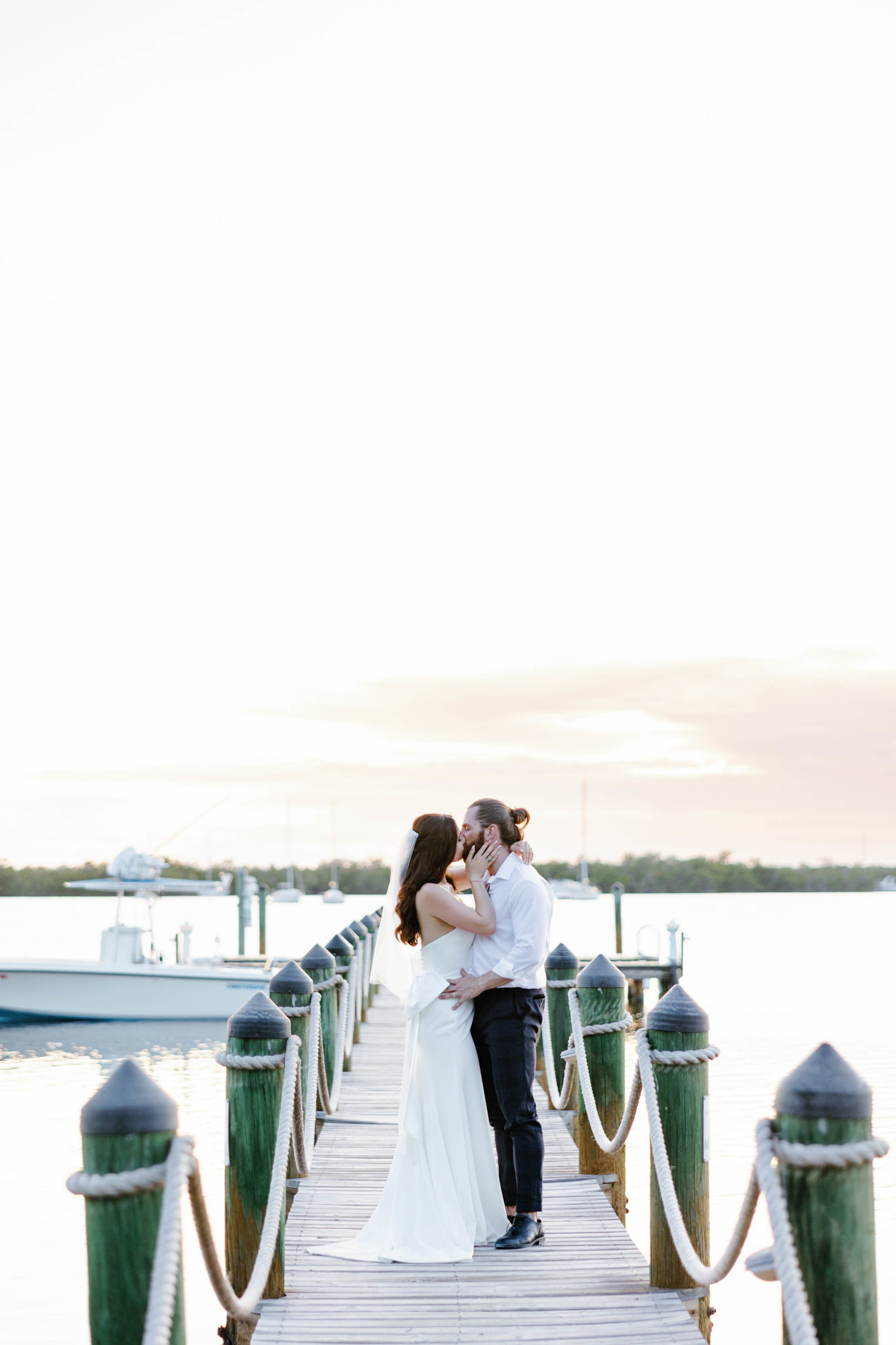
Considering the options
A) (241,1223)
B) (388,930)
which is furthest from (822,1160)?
(388,930)

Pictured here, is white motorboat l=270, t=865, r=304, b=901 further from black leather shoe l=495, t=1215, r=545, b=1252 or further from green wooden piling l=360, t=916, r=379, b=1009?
black leather shoe l=495, t=1215, r=545, b=1252

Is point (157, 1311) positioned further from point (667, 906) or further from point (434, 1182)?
point (667, 906)

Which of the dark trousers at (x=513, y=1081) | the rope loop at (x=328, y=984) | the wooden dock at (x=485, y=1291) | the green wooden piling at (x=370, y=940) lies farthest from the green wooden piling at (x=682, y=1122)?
the green wooden piling at (x=370, y=940)

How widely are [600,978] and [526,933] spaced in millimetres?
1540

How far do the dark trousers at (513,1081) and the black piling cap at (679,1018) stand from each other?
0.93 meters

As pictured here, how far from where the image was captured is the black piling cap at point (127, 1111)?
3193mm

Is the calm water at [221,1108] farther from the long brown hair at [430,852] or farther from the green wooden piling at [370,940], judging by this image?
the long brown hair at [430,852]

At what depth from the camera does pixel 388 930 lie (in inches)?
290

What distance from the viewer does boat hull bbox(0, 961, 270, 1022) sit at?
28.2m

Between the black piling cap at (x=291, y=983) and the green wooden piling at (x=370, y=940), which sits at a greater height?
the black piling cap at (x=291, y=983)

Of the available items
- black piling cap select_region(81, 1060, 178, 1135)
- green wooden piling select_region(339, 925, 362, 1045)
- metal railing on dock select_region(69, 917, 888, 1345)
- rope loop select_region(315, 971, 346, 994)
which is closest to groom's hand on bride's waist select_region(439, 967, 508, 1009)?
metal railing on dock select_region(69, 917, 888, 1345)

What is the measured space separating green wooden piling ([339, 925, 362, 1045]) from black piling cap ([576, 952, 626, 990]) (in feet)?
22.8

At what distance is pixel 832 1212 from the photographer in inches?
131

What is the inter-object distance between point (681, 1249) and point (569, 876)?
560 ft
